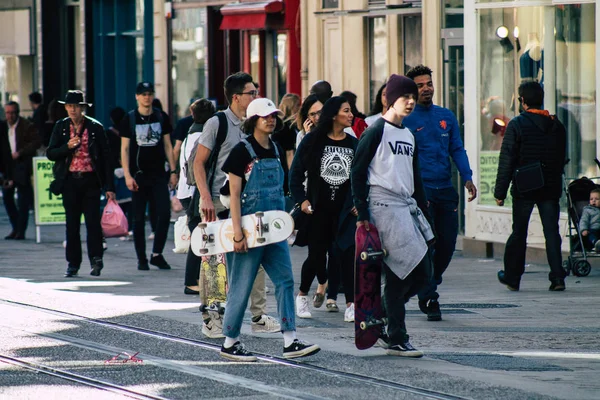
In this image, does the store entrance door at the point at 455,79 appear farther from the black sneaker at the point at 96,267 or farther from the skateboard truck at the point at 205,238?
the skateboard truck at the point at 205,238

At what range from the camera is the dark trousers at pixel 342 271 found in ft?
35.6

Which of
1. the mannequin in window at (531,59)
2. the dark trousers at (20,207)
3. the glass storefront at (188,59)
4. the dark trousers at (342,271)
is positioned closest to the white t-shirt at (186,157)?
the dark trousers at (342,271)

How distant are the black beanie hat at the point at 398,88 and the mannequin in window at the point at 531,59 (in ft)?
22.6

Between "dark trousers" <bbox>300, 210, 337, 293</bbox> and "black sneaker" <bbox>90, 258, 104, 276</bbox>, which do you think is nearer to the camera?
"dark trousers" <bbox>300, 210, 337, 293</bbox>

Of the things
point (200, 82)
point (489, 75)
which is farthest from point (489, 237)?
point (200, 82)

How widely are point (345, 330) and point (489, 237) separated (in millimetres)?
5962

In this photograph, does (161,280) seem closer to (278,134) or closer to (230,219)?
(278,134)

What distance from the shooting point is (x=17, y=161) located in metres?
19.9

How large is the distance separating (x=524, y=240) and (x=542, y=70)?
3.40m

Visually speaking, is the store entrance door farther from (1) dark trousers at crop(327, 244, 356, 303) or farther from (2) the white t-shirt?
(1) dark trousers at crop(327, 244, 356, 303)

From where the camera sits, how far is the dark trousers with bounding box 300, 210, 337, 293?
11039 millimetres

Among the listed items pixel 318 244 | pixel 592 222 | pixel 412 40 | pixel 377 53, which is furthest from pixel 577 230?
pixel 377 53

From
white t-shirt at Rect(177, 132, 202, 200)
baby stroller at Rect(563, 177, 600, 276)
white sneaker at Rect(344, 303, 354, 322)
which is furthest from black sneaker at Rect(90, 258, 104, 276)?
baby stroller at Rect(563, 177, 600, 276)

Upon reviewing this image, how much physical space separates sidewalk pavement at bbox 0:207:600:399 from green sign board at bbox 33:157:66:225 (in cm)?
206
